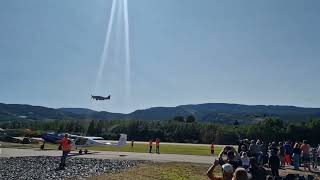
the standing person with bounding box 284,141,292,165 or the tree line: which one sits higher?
the tree line

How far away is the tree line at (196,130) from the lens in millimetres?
84250

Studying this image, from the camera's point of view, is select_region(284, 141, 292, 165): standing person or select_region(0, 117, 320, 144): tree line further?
select_region(0, 117, 320, 144): tree line

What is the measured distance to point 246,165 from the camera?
19.4m

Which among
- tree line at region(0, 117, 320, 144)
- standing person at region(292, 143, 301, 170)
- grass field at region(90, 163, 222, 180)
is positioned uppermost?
tree line at region(0, 117, 320, 144)

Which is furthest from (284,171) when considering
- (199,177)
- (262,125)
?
(262,125)

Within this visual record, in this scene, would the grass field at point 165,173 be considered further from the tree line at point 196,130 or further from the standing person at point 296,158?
the tree line at point 196,130

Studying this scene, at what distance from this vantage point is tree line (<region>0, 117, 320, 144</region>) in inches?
3317

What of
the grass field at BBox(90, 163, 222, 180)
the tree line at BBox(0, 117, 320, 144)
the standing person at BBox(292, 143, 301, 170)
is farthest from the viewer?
the tree line at BBox(0, 117, 320, 144)

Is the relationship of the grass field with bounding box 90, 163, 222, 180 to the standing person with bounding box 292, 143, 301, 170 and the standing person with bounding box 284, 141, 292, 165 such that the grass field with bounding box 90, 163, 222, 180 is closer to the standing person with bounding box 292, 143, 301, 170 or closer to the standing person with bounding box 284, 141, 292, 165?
the standing person with bounding box 292, 143, 301, 170

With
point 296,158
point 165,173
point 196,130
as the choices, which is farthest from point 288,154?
point 196,130

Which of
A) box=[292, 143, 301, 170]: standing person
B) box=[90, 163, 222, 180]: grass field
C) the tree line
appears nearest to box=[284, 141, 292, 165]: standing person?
box=[292, 143, 301, 170]: standing person

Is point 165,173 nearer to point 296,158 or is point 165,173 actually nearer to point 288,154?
point 296,158

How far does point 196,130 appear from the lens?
321 feet

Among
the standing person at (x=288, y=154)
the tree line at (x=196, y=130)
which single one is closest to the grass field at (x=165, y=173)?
the standing person at (x=288, y=154)
